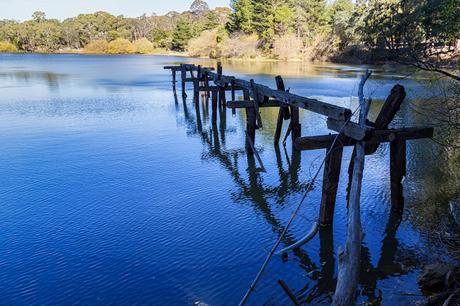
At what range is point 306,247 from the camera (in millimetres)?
8070

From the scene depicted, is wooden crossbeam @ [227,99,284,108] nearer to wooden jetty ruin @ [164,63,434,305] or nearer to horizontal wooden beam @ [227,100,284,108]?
horizontal wooden beam @ [227,100,284,108]

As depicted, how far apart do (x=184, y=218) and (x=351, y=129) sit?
441cm

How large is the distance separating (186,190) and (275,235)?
3.57m

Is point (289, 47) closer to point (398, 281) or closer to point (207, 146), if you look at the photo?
point (207, 146)

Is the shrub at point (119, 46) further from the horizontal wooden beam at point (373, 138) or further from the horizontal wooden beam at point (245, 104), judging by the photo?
the horizontal wooden beam at point (373, 138)

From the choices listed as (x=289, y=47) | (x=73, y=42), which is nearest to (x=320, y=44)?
(x=289, y=47)

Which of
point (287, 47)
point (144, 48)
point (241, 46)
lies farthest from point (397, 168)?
point (144, 48)

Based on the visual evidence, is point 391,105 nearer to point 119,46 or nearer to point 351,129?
point 351,129

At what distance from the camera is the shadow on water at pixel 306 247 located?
21.9 feet

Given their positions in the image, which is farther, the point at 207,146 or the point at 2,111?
the point at 2,111

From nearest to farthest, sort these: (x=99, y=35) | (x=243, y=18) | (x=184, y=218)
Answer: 1. (x=184, y=218)
2. (x=243, y=18)
3. (x=99, y=35)

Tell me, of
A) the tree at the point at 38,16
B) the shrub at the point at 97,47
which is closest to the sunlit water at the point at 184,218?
the shrub at the point at 97,47

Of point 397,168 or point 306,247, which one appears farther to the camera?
point 397,168

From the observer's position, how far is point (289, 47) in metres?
74.4
